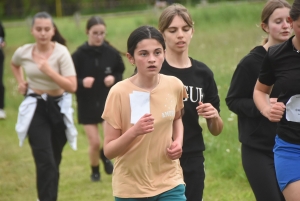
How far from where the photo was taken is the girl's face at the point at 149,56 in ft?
15.0

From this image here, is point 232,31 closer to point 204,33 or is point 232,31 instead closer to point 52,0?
point 204,33

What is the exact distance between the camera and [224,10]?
26906 millimetres

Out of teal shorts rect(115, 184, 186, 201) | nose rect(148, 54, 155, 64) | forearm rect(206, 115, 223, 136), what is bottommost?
teal shorts rect(115, 184, 186, 201)

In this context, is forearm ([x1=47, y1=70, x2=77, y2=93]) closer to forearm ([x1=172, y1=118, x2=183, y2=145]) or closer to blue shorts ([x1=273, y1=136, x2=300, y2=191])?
forearm ([x1=172, y1=118, x2=183, y2=145])

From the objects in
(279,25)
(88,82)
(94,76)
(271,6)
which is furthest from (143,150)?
(94,76)

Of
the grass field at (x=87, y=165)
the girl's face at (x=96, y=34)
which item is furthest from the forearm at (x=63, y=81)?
the girl's face at (x=96, y=34)

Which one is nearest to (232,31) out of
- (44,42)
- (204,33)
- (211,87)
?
(204,33)

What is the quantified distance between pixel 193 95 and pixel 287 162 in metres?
1.19

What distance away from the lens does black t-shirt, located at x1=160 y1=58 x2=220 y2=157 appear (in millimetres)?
5414

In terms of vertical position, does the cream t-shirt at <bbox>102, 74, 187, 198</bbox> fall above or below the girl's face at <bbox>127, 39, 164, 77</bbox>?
below

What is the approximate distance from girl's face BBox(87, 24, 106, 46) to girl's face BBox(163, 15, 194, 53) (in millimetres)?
3605

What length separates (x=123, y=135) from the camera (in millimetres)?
4441

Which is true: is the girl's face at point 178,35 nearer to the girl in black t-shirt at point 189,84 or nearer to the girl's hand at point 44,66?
the girl in black t-shirt at point 189,84

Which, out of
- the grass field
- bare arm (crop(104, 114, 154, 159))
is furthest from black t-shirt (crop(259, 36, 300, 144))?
the grass field
